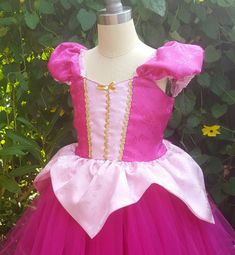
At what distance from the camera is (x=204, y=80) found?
45.8 inches

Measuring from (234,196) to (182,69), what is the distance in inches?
23.5

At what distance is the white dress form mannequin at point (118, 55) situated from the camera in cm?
91

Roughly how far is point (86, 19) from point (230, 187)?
0.59m

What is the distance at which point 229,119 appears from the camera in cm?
126

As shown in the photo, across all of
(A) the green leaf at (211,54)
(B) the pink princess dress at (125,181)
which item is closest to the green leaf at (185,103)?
(A) the green leaf at (211,54)

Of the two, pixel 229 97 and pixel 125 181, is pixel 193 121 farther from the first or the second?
pixel 125 181

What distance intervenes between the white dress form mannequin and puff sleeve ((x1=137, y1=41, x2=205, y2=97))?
0.09 ft

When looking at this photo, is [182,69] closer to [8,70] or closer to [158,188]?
[158,188]

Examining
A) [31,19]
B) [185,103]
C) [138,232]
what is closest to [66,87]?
[31,19]

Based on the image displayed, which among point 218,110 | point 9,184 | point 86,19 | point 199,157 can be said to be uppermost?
point 86,19

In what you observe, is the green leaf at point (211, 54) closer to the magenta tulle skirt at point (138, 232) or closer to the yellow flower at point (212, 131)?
the yellow flower at point (212, 131)

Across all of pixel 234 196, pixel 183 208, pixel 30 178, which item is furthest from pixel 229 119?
pixel 30 178

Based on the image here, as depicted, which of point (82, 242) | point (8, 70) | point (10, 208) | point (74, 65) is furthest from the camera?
point (10, 208)
